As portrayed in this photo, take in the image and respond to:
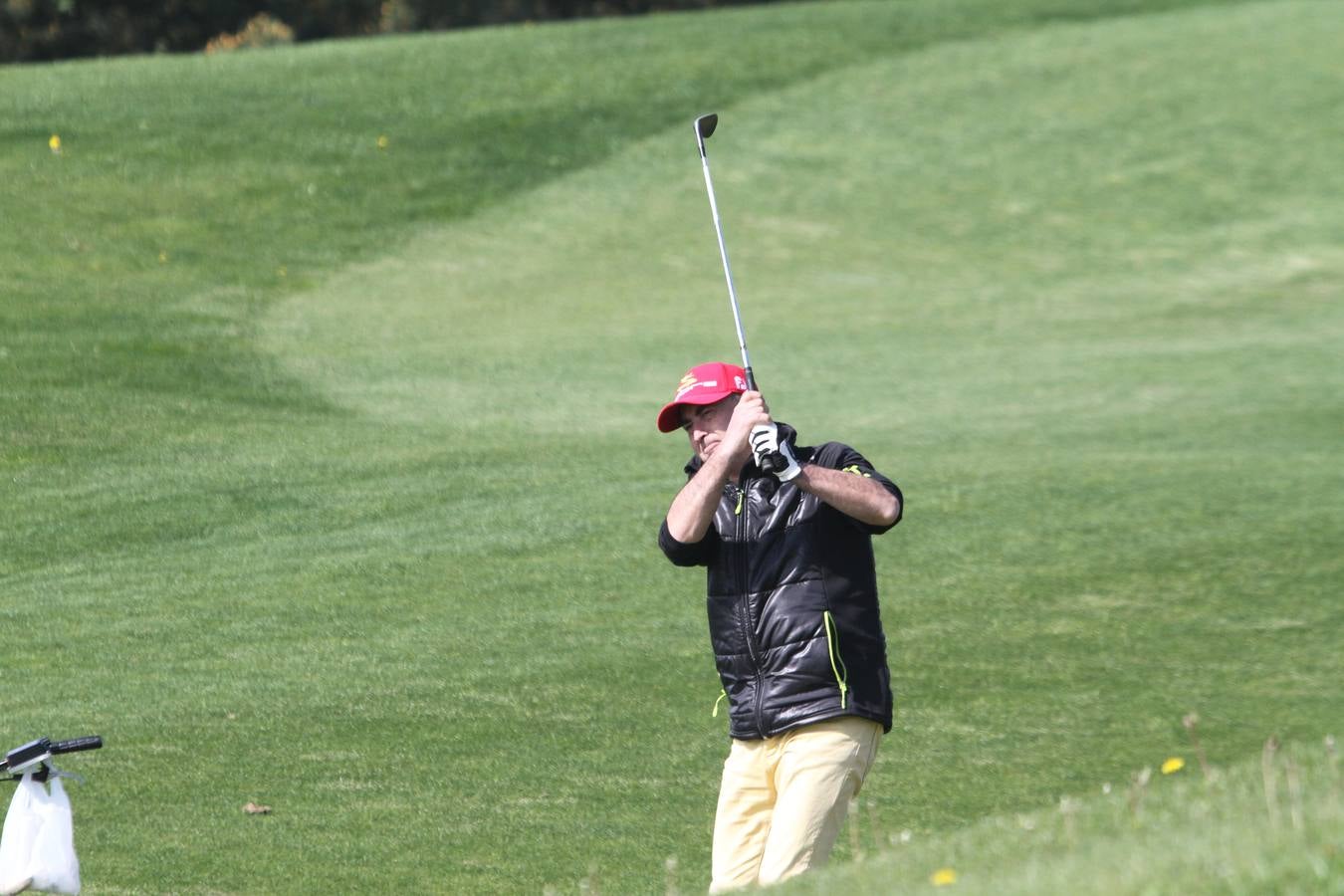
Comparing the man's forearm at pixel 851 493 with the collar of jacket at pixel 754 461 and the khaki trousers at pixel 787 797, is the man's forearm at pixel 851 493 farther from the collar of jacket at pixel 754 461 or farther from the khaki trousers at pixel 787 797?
the khaki trousers at pixel 787 797

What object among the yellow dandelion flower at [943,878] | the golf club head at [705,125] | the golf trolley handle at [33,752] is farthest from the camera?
the golf club head at [705,125]

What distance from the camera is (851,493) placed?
6508 millimetres

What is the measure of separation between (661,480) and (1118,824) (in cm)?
1044

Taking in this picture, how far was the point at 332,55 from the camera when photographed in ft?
105

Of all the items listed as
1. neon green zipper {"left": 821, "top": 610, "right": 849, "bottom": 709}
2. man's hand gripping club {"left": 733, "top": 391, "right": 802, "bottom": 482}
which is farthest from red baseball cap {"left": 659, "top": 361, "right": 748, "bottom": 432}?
neon green zipper {"left": 821, "top": 610, "right": 849, "bottom": 709}

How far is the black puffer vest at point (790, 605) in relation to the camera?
21.8 feet

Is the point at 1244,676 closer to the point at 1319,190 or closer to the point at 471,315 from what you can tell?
the point at 471,315

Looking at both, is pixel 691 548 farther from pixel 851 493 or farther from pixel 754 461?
pixel 851 493

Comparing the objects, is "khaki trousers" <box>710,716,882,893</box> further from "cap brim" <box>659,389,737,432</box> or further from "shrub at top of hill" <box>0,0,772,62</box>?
"shrub at top of hill" <box>0,0,772,62</box>

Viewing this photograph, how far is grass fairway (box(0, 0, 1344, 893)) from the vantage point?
1018 cm

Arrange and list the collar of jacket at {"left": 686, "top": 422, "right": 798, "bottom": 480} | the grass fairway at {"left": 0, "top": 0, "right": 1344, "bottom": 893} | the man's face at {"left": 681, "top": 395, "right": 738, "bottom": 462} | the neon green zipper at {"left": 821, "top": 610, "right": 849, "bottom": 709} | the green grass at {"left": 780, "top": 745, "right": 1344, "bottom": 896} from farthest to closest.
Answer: the grass fairway at {"left": 0, "top": 0, "right": 1344, "bottom": 893} → the man's face at {"left": 681, "top": 395, "right": 738, "bottom": 462} → the collar of jacket at {"left": 686, "top": 422, "right": 798, "bottom": 480} → the neon green zipper at {"left": 821, "top": 610, "right": 849, "bottom": 709} → the green grass at {"left": 780, "top": 745, "right": 1344, "bottom": 896}

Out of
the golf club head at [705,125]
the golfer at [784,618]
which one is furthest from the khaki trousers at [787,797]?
the golf club head at [705,125]

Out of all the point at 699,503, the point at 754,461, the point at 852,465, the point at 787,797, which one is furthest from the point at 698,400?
the point at 787,797

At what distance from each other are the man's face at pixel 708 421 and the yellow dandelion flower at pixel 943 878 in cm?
203
